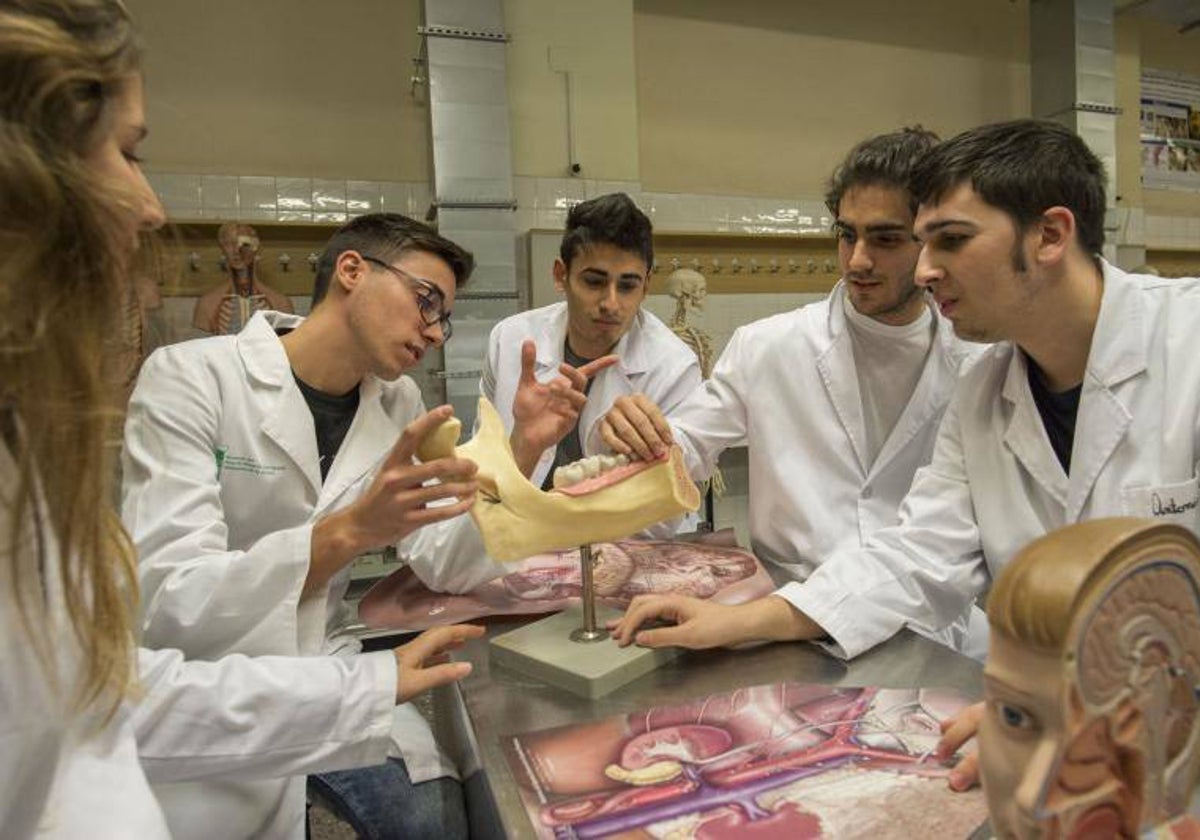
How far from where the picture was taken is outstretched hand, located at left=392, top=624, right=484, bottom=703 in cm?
114

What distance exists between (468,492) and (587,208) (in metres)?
1.64

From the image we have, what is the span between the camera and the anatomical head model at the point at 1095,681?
548 millimetres

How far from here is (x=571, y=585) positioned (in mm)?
1693

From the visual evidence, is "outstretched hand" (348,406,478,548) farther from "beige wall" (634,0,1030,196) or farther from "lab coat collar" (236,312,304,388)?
"beige wall" (634,0,1030,196)

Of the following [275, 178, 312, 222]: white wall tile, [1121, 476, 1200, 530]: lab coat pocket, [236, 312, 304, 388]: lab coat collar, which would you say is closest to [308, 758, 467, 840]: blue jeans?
[236, 312, 304, 388]: lab coat collar

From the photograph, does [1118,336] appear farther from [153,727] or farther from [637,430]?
[153,727]

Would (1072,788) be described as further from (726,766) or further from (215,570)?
(215,570)

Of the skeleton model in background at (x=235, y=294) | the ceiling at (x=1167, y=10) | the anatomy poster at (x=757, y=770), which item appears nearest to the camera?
the anatomy poster at (x=757, y=770)

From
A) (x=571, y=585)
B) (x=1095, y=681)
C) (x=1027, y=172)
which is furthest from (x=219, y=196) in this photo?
(x=1095, y=681)

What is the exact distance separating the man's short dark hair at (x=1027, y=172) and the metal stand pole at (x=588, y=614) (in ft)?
3.12

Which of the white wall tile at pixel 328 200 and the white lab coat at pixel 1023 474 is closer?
the white lab coat at pixel 1023 474

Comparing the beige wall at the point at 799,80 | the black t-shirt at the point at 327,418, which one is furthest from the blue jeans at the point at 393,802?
the beige wall at the point at 799,80

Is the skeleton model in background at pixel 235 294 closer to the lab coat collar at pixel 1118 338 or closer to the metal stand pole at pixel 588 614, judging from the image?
the metal stand pole at pixel 588 614

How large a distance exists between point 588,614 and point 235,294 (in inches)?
134
